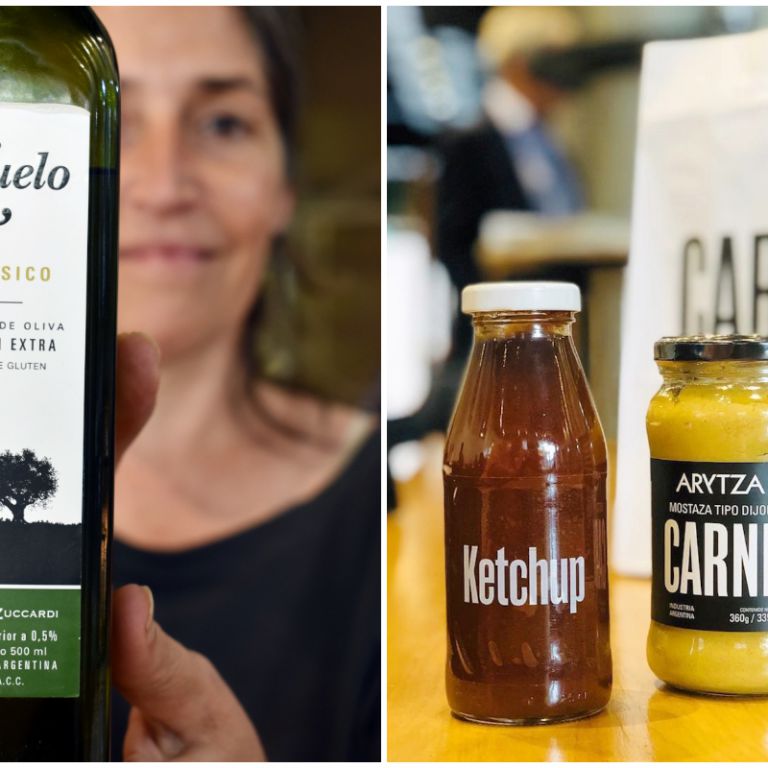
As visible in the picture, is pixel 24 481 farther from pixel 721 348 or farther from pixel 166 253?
pixel 166 253

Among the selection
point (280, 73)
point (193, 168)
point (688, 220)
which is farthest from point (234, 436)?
point (688, 220)

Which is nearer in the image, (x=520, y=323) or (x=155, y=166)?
(x=520, y=323)

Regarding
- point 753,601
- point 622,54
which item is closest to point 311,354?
point 622,54

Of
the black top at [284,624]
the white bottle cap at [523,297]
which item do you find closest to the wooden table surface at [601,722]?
the white bottle cap at [523,297]

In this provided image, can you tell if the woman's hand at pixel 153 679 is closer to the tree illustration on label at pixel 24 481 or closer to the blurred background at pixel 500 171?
the tree illustration on label at pixel 24 481

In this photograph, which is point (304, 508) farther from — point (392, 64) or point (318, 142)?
point (392, 64)

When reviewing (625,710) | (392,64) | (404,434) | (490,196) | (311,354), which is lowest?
(625,710)

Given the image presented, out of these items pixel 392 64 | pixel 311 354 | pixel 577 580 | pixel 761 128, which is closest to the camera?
pixel 577 580
